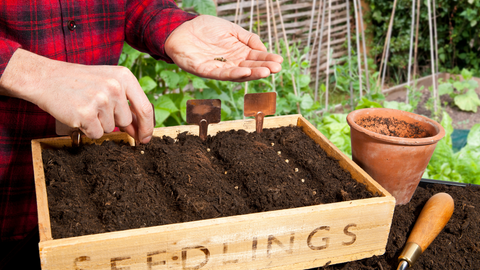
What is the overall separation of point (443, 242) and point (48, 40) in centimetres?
135

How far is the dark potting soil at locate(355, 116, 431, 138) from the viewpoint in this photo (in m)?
1.32

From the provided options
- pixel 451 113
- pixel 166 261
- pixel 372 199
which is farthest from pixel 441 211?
pixel 451 113

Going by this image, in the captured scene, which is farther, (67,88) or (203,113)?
(203,113)

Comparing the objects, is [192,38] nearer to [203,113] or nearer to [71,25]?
[203,113]

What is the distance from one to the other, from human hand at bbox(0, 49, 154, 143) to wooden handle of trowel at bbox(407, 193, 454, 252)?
0.86m

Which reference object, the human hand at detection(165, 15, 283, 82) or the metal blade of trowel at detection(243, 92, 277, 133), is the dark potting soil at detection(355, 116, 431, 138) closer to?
the metal blade of trowel at detection(243, 92, 277, 133)

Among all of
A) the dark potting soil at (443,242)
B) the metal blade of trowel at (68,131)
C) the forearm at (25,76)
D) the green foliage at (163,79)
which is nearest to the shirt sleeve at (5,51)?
the forearm at (25,76)

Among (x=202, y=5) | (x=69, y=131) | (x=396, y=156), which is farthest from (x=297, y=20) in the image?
(x=69, y=131)

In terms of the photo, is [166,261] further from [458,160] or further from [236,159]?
[458,160]

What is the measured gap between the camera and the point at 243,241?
84 centimetres

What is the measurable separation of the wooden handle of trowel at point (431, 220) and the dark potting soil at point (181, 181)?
6.9 inches

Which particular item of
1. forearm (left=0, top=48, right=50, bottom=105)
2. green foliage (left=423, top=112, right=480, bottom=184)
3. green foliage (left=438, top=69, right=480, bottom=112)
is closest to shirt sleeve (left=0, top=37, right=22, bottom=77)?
forearm (left=0, top=48, right=50, bottom=105)

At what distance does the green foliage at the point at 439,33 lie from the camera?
5.36 metres

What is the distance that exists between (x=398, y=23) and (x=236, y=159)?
5.45 meters
